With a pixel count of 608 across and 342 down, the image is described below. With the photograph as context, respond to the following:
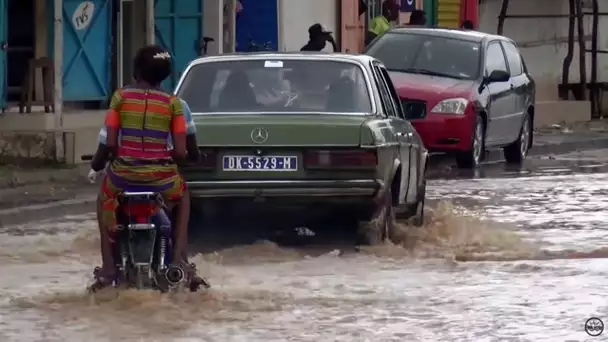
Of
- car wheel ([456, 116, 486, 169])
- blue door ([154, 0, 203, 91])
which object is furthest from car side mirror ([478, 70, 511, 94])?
blue door ([154, 0, 203, 91])

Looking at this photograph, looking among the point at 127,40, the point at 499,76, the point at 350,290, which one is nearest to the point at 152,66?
the point at 350,290

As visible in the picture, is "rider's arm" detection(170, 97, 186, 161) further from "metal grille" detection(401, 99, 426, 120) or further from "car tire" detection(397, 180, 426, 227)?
"metal grille" detection(401, 99, 426, 120)

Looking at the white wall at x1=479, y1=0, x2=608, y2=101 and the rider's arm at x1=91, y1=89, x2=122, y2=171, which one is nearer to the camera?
the rider's arm at x1=91, y1=89, x2=122, y2=171

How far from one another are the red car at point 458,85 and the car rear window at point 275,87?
6166mm

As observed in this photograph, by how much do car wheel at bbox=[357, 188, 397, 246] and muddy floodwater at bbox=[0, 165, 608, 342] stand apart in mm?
111

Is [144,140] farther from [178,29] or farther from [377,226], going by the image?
[178,29]

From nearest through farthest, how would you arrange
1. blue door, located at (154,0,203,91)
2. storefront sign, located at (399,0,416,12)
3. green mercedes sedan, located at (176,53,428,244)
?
green mercedes sedan, located at (176,53,428,244), blue door, located at (154,0,203,91), storefront sign, located at (399,0,416,12)

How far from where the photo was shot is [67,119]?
795 inches

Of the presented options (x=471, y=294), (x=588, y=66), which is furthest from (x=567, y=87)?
(x=471, y=294)

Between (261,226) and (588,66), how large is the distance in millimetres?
24101

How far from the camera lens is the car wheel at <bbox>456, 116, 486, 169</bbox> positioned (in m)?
19.7

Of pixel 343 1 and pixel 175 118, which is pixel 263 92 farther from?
pixel 343 1

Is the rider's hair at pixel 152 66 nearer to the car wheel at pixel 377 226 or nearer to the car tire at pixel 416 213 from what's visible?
the car wheel at pixel 377 226

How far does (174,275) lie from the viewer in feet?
29.5
